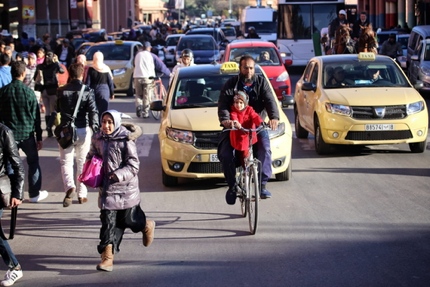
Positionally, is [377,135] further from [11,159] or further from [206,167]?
[11,159]

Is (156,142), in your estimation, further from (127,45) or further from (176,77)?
(127,45)

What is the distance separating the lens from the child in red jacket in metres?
9.59

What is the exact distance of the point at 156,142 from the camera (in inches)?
678

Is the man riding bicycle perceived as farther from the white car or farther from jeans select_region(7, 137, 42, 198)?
the white car

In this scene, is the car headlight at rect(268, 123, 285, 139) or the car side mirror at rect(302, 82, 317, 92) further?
the car side mirror at rect(302, 82, 317, 92)

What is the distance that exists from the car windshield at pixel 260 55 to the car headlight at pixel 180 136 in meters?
11.7

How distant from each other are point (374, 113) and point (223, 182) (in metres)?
2.96

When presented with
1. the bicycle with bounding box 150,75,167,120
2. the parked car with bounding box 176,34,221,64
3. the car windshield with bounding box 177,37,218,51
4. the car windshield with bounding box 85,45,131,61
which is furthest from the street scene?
the car windshield with bounding box 177,37,218,51

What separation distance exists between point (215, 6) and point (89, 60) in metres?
133

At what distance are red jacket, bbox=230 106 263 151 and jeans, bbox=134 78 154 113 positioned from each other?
11.3 metres

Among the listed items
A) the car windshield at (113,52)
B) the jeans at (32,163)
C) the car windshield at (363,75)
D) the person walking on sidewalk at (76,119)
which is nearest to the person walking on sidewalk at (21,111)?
the jeans at (32,163)

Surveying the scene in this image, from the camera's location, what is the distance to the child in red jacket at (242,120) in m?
9.59

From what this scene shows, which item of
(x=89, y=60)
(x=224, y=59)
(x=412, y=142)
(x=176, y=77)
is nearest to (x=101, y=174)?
(x=176, y=77)

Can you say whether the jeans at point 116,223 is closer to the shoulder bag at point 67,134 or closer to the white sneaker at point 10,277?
the white sneaker at point 10,277
